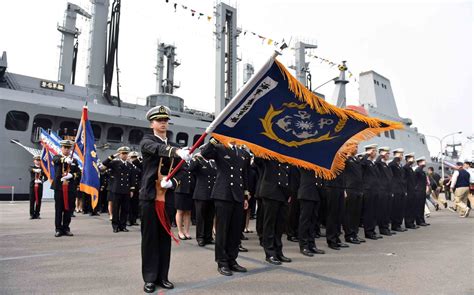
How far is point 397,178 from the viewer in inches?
299

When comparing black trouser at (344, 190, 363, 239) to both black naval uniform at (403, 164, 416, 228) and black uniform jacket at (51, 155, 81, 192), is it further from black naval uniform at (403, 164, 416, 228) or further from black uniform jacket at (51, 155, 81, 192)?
black uniform jacket at (51, 155, 81, 192)

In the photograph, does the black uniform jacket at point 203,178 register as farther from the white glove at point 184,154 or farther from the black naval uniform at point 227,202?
the white glove at point 184,154

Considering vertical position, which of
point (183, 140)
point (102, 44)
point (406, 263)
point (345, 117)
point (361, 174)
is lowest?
point (406, 263)

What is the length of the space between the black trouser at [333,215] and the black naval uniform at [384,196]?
1.80 meters

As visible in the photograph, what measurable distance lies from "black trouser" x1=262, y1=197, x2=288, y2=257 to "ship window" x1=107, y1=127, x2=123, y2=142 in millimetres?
17114

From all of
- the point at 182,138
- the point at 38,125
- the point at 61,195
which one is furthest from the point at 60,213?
the point at 182,138

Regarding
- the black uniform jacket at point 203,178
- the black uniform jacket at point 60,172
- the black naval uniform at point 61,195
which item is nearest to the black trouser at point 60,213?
the black naval uniform at point 61,195

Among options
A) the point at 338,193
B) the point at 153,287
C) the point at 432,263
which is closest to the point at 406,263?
the point at 432,263

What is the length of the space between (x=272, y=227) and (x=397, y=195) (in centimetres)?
458

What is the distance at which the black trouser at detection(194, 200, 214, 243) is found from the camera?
18.3 ft

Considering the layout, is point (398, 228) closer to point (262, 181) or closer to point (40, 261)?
point (262, 181)

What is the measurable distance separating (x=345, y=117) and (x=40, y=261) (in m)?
4.26

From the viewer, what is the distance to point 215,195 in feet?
13.0

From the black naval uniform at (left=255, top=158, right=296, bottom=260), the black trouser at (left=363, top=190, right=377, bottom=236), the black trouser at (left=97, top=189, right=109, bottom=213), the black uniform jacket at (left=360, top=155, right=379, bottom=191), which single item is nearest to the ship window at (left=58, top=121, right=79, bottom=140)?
the black trouser at (left=97, top=189, right=109, bottom=213)
